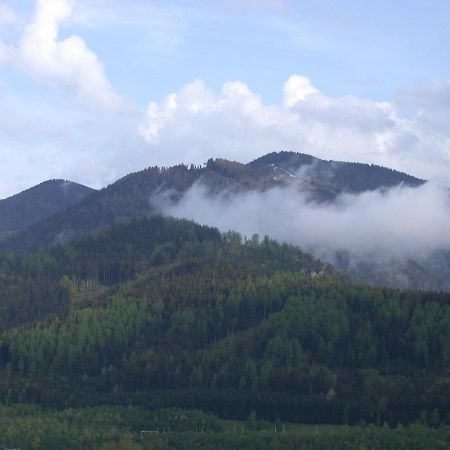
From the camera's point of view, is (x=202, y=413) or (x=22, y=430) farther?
(x=202, y=413)

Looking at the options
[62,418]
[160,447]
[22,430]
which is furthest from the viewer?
[62,418]

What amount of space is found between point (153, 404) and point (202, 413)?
1018 cm

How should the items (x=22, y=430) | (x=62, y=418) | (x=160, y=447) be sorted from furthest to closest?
1. (x=62, y=418)
2. (x=22, y=430)
3. (x=160, y=447)

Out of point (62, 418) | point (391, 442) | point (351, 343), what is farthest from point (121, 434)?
point (351, 343)

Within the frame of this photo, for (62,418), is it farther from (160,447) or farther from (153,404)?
(160,447)

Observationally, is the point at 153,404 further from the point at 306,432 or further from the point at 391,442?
the point at 391,442

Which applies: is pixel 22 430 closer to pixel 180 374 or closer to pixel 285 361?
pixel 180 374

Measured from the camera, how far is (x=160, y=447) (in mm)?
141375

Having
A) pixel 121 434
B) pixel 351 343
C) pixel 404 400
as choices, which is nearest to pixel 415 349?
pixel 351 343

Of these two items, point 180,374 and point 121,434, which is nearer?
point 121,434

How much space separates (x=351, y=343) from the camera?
198 metres

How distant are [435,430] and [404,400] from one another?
17114 mm

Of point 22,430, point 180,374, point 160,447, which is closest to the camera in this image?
point 160,447

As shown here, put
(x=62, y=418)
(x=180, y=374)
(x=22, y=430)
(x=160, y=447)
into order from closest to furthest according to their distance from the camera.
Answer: (x=160, y=447), (x=22, y=430), (x=62, y=418), (x=180, y=374)
